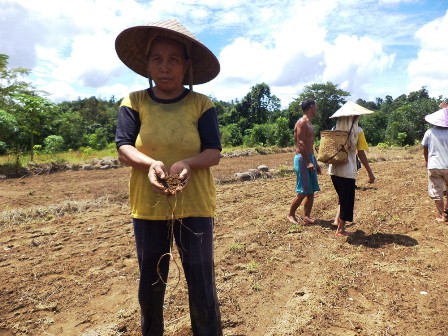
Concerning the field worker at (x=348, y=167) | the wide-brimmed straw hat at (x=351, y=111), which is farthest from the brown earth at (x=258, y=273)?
the wide-brimmed straw hat at (x=351, y=111)

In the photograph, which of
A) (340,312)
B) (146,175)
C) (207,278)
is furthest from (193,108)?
(340,312)

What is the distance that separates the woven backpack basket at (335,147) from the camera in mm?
4281

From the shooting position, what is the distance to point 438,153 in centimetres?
494

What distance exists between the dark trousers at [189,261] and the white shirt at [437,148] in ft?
13.9

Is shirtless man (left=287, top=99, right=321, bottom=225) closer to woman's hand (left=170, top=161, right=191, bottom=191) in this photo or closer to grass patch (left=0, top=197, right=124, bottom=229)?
woman's hand (left=170, top=161, right=191, bottom=191)

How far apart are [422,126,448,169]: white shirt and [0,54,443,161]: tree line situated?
39.3 ft

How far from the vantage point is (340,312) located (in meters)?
2.83

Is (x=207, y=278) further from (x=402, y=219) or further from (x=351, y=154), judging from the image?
(x=402, y=219)

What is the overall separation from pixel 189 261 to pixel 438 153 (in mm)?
4410

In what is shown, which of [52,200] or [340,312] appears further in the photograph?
[52,200]

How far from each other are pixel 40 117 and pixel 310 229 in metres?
11.6

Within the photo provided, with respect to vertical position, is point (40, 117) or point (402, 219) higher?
point (40, 117)

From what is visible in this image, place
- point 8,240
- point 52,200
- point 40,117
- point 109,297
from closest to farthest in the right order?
1. point 109,297
2. point 8,240
3. point 52,200
4. point 40,117

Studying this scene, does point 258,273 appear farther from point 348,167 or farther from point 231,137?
point 231,137
